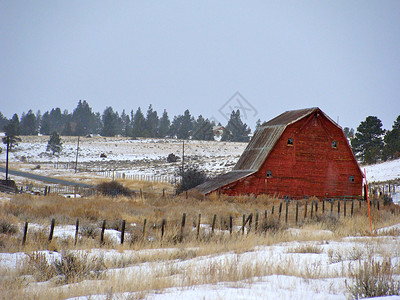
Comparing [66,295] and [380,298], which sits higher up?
[380,298]

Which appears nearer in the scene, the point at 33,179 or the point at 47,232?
the point at 47,232

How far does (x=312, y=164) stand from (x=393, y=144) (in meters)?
30.8

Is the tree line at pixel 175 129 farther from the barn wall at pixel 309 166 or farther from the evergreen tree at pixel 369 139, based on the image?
the barn wall at pixel 309 166

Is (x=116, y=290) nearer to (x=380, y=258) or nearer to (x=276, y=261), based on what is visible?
(x=276, y=261)

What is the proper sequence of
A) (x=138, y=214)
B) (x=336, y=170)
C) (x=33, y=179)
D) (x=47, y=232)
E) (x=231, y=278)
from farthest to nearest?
(x=33, y=179) → (x=336, y=170) → (x=138, y=214) → (x=47, y=232) → (x=231, y=278)

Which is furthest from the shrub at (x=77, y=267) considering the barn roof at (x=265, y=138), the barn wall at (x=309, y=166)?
the barn roof at (x=265, y=138)

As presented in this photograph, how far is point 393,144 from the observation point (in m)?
61.3

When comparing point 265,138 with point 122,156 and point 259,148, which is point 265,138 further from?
point 122,156

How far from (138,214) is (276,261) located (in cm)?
1205

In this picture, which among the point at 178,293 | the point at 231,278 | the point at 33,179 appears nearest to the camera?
the point at 178,293

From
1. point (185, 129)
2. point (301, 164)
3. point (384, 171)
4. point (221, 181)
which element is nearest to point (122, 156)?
point (185, 129)

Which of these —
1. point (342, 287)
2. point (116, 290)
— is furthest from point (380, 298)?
point (116, 290)

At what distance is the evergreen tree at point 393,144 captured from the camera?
2400 inches

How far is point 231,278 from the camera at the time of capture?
8.38 metres
